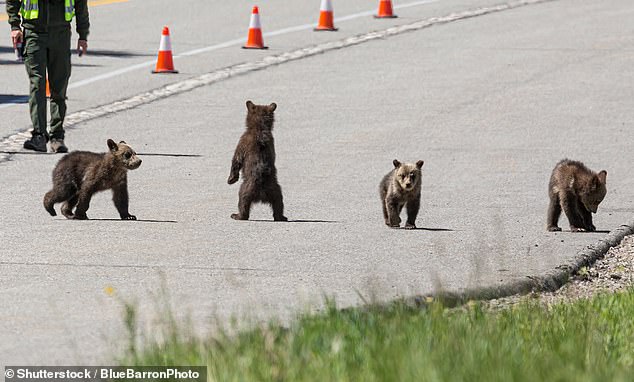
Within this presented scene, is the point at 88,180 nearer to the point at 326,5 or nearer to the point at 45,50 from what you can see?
the point at 45,50

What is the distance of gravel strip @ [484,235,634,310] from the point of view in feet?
32.6

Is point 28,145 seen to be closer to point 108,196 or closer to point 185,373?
point 108,196

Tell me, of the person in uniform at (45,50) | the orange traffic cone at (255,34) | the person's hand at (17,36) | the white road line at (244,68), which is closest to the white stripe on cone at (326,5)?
the white road line at (244,68)

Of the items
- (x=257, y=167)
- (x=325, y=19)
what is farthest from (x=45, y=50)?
(x=325, y=19)

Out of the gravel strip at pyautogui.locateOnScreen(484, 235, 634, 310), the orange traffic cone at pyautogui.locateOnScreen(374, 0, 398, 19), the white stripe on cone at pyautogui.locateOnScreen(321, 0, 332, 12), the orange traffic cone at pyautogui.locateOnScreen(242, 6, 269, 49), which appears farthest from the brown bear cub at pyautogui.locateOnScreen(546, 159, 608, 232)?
the orange traffic cone at pyautogui.locateOnScreen(374, 0, 398, 19)

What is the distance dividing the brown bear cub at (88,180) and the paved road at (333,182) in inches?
8.0

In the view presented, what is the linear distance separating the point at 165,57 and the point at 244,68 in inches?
49.9

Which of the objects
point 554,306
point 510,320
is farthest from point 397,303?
point 554,306

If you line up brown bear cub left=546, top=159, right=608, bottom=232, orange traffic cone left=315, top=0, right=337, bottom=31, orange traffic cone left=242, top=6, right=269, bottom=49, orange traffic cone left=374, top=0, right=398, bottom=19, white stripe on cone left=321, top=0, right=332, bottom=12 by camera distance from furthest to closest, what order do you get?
orange traffic cone left=374, top=0, right=398, bottom=19
orange traffic cone left=315, top=0, right=337, bottom=31
white stripe on cone left=321, top=0, right=332, bottom=12
orange traffic cone left=242, top=6, right=269, bottom=49
brown bear cub left=546, top=159, right=608, bottom=232

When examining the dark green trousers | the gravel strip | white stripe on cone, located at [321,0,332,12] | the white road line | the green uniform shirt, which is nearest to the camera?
the gravel strip

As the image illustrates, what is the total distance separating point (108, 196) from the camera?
14117 millimetres

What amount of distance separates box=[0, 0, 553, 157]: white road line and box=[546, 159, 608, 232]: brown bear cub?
5.82 metres

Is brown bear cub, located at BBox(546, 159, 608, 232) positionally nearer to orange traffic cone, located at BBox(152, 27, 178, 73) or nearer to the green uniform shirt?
the green uniform shirt
